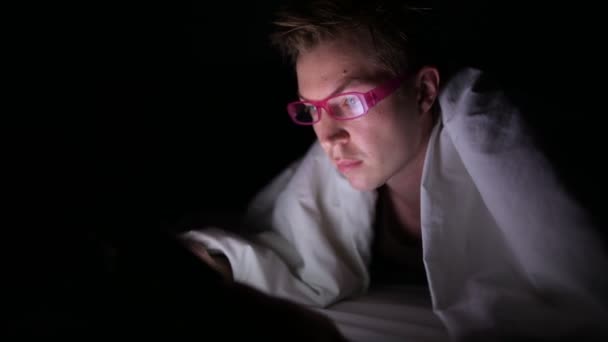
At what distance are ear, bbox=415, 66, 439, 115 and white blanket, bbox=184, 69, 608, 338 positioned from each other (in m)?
0.04

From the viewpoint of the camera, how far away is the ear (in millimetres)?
978

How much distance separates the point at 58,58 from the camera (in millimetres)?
981

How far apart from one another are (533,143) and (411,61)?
33 centimetres

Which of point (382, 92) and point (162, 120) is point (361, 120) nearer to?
point (382, 92)

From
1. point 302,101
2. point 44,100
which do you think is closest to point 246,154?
point 302,101

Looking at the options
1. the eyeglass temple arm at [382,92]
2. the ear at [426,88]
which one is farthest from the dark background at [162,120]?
the eyeglass temple arm at [382,92]

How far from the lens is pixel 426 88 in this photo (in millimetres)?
995

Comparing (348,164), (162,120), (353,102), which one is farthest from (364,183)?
(162,120)

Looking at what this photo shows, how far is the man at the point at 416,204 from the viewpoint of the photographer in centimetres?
77

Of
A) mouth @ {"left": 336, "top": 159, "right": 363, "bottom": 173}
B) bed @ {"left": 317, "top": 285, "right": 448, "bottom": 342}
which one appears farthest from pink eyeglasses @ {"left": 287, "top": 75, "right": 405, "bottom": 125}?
bed @ {"left": 317, "top": 285, "right": 448, "bottom": 342}

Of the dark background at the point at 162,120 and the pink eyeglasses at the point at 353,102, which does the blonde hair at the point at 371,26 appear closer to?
the pink eyeglasses at the point at 353,102

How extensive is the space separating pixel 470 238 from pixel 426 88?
375mm

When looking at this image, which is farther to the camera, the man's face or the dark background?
the man's face

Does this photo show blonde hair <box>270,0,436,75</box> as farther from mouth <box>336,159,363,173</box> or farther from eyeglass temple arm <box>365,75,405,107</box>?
mouth <box>336,159,363,173</box>
